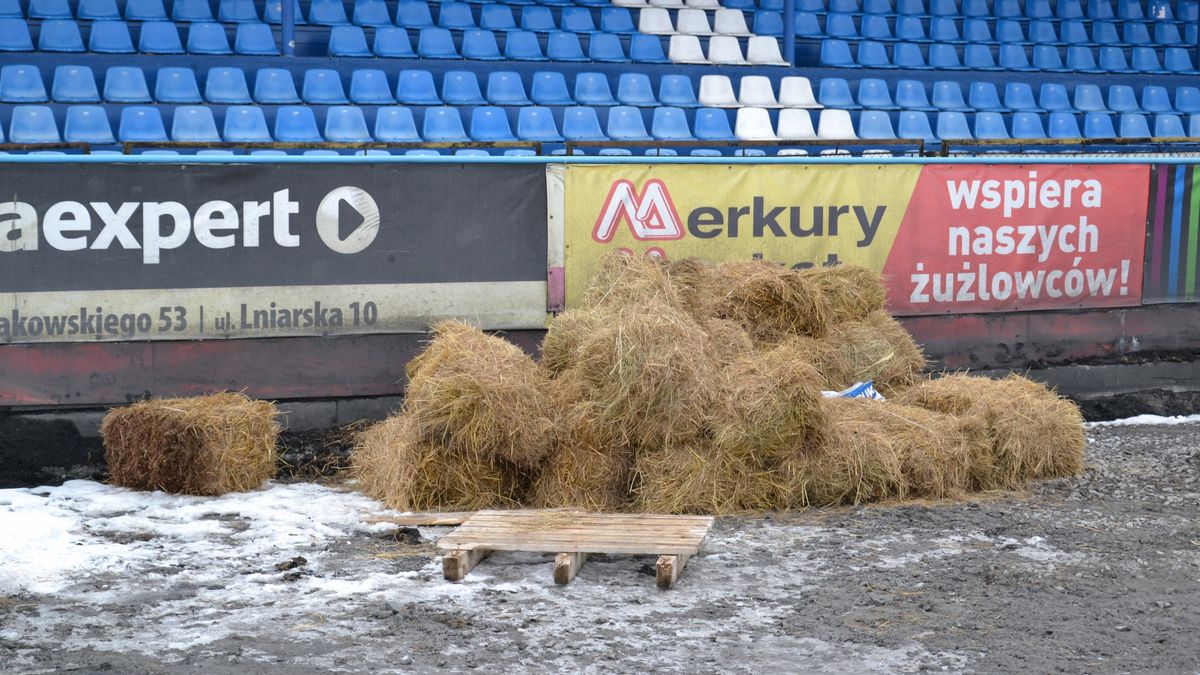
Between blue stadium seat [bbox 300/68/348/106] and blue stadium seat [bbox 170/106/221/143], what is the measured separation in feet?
4.31

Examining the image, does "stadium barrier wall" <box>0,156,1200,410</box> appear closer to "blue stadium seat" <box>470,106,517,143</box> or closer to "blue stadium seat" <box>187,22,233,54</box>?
"blue stadium seat" <box>470,106,517,143</box>

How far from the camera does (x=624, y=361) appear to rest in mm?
8070

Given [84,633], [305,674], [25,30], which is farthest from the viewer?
[25,30]

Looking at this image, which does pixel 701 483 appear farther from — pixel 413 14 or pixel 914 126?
pixel 914 126

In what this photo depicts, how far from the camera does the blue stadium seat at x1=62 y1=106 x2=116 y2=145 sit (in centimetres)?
1467

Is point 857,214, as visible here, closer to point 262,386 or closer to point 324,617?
point 262,386

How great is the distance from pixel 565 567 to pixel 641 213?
4.54 m

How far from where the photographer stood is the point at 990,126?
19156mm

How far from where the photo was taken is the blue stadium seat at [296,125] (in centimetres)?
1531

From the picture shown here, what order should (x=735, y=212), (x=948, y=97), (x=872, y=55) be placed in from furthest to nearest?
1. (x=872, y=55)
2. (x=948, y=97)
3. (x=735, y=212)

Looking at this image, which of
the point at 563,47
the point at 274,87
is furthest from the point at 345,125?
the point at 563,47

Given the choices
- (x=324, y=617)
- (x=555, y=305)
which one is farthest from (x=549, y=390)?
(x=324, y=617)

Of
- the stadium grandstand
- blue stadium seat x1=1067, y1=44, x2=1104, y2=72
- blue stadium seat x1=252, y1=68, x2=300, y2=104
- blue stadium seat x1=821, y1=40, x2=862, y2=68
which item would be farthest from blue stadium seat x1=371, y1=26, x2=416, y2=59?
blue stadium seat x1=1067, y1=44, x2=1104, y2=72

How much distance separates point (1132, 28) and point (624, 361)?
17617 mm
